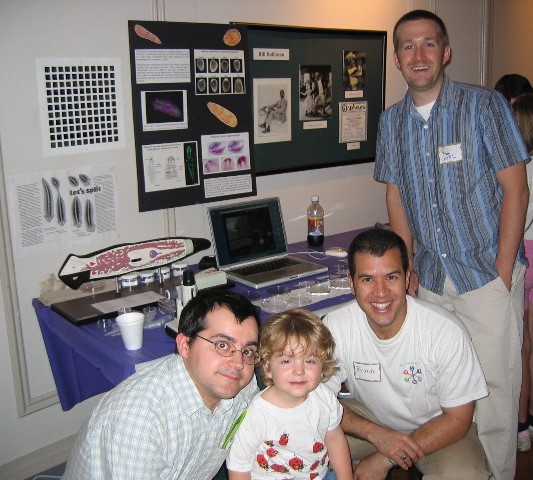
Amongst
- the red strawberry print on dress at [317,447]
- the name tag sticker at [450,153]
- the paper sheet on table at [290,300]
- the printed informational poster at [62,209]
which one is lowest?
the red strawberry print on dress at [317,447]

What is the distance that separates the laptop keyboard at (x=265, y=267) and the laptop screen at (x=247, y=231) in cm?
5

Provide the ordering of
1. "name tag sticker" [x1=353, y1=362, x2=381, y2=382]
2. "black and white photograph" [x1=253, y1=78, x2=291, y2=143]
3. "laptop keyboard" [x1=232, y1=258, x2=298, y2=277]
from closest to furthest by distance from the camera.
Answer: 1. "name tag sticker" [x1=353, y1=362, x2=381, y2=382]
2. "laptop keyboard" [x1=232, y1=258, x2=298, y2=277]
3. "black and white photograph" [x1=253, y1=78, x2=291, y2=143]

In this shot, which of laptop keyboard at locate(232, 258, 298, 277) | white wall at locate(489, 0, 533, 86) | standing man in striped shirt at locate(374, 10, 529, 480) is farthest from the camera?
white wall at locate(489, 0, 533, 86)

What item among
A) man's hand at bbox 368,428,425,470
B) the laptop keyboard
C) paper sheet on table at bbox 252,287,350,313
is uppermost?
the laptop keyboard

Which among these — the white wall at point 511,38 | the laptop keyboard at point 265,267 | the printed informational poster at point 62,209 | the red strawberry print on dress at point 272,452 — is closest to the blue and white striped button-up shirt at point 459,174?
the laptop keyboard at point 265,267

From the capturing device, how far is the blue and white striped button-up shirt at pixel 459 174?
2.52 m

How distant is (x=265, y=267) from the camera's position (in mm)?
3115

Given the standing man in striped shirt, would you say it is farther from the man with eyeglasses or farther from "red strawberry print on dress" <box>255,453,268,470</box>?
the man with eyeglasses

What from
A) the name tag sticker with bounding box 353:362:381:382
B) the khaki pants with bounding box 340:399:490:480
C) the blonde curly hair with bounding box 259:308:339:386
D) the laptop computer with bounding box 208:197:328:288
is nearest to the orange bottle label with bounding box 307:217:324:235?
the laptop computer with bounding box 208:197:328:288

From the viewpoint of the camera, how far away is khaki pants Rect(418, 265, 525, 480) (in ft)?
8.41

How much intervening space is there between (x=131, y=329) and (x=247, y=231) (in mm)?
1057

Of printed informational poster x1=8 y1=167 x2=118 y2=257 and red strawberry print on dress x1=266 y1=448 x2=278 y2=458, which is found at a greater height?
printed informational poster x1=8 y1=167 x2=118 y2=257

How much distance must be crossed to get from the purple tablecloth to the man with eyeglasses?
537 mm

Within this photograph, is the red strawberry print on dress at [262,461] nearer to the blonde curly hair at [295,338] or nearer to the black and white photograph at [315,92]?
the blonde curly hair at [295,338]
